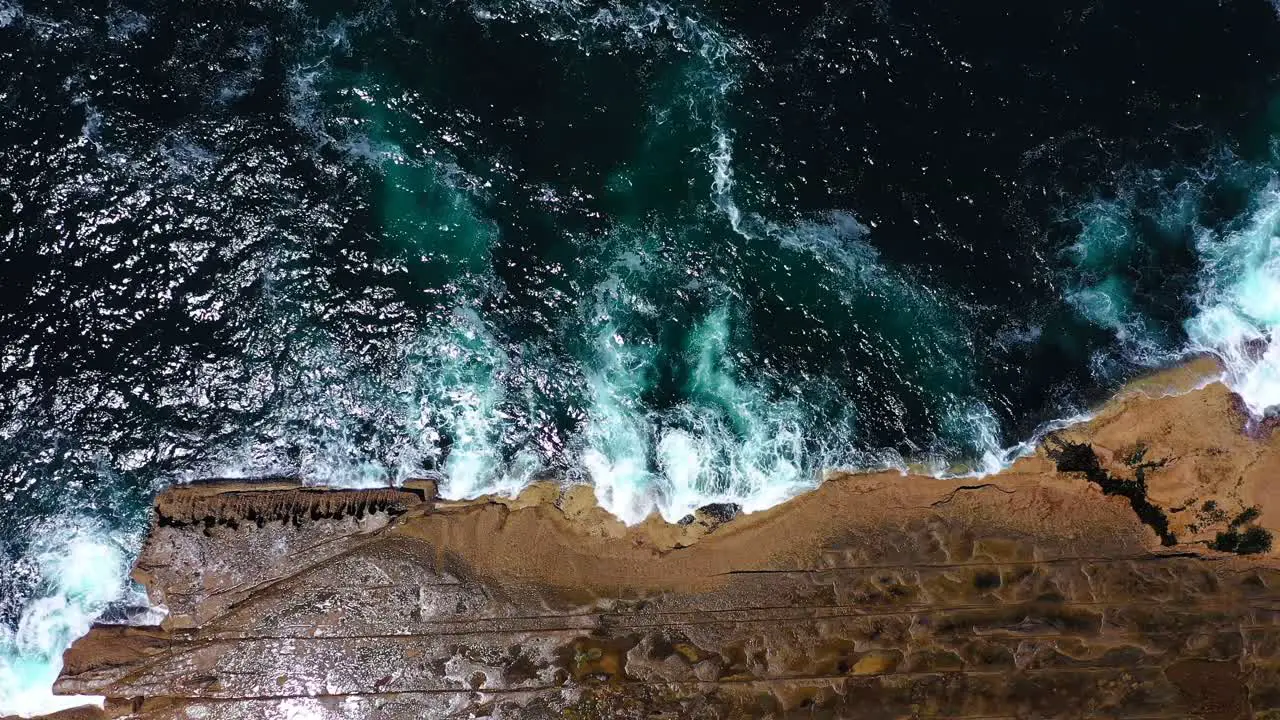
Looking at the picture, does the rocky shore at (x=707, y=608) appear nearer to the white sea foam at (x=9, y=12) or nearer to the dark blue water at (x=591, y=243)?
the dark blue water at (x=591, y=243)

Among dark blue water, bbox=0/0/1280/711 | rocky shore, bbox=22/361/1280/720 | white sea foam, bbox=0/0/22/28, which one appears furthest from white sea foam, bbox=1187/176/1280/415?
white sea foam, bbox=0/0/22/28

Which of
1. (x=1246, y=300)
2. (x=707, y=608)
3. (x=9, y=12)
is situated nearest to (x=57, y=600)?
(x=707, y=608)

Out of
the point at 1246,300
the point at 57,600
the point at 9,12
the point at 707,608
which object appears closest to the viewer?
the point at 707,608

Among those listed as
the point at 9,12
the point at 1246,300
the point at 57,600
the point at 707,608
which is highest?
the point at 9,12

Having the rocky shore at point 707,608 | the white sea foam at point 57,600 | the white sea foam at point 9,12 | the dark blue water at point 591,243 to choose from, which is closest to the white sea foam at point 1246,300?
the dark blue water at point 591,243

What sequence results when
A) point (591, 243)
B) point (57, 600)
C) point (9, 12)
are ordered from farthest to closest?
point (9, 12) → point (591, 243) → point (57, 600)

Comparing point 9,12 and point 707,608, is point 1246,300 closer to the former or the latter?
point 707,608
